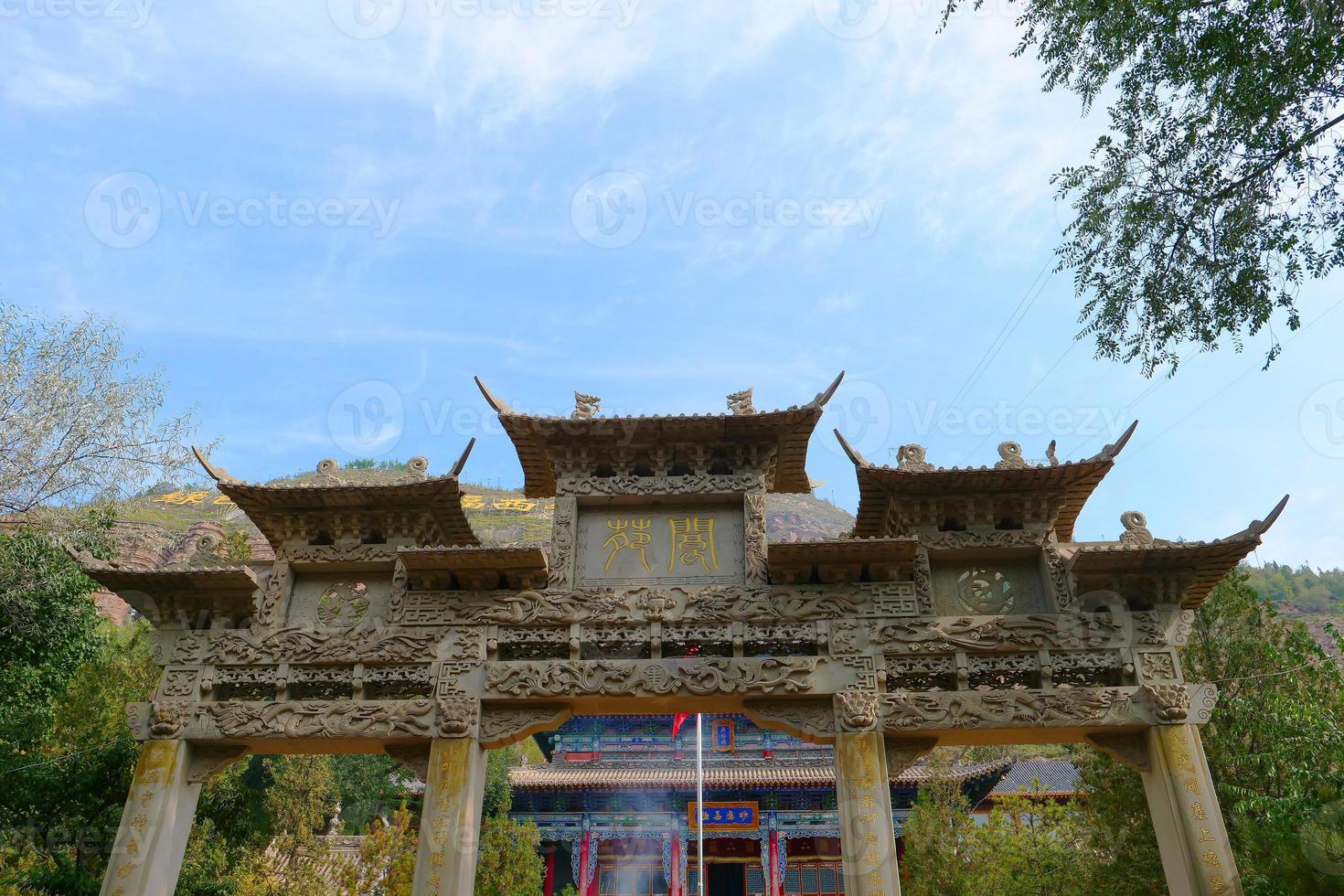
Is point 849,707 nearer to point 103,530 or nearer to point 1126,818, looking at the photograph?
point 1126,818

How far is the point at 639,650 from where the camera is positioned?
8039 mm

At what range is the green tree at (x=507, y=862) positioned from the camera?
14.2m

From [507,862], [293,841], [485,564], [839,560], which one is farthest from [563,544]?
[293,841]

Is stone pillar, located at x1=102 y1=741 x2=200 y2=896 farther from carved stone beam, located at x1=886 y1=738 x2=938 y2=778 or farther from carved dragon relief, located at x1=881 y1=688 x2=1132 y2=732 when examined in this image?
carved dragon relief, located at x1=881 y1=688 x2=1132 y2=732

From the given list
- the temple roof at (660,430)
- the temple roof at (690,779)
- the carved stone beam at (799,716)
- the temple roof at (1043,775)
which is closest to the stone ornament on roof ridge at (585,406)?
the temple roof at (660,430)

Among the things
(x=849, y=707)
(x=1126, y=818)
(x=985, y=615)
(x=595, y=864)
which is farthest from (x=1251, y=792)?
(x=595, y=864)

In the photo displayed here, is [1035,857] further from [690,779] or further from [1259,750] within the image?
[690,779]

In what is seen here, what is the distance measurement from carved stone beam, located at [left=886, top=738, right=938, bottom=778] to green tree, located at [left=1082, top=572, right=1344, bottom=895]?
2.77 m

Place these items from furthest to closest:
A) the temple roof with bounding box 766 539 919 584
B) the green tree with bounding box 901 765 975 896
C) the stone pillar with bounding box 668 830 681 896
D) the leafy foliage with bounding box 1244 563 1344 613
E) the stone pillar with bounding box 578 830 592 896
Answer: the leafy foliage with bounding box 1244 563 1344 613 < the stone pillar with bounding box 578 830 592 896 < the stone pillar with bounding box 668 830 681 896 < the green tree with bounding box 901 765 975 896 < the temple roof with bounding box 766 539 919 584

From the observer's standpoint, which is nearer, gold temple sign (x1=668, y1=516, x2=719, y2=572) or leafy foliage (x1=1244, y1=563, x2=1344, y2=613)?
gold temple sign (x1=668, y1=516, x2=719, y2=572)

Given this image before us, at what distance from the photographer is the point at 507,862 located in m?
14.4

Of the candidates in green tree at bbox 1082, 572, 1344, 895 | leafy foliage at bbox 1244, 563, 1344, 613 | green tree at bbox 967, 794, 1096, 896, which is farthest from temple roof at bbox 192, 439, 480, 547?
leafy foliage at bbox 1244, 563, 1344, 613

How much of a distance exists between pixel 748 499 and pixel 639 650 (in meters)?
1.88

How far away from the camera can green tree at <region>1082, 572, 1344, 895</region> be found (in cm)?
692
